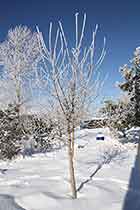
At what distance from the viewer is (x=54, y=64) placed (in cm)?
449

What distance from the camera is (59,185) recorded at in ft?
17.3

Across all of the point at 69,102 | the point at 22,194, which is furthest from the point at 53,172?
the point at 69,102

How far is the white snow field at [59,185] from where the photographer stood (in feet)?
13.8

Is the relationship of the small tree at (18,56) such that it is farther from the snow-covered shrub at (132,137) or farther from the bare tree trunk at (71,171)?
the bare tree trunk at (71,171)

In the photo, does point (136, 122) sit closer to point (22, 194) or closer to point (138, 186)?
point (138, 186)

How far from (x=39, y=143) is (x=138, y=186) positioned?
5.94 metres

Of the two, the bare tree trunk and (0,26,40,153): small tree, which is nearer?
the bare tree trunk

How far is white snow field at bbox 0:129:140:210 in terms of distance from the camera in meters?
4.20

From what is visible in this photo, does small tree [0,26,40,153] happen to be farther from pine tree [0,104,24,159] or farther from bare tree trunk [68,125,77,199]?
bare tree trunk [68,125,77,199]

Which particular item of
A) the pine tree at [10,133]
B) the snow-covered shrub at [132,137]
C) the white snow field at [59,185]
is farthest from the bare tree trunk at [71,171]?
the snow-covered shrub at [132,137]

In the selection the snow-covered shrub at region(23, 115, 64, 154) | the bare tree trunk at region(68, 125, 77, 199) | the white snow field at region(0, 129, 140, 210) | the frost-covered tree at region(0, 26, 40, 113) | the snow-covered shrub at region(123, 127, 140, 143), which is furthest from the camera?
the frost-covered tree at region(0, 26, 40, 113)

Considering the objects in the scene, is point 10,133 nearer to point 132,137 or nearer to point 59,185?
point 59,185

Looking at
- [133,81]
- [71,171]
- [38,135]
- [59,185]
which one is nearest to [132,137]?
[133,81]

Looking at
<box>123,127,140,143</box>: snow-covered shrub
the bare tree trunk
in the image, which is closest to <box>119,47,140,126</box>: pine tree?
<box>123,127,140,143</box>: snow-covered shrub
